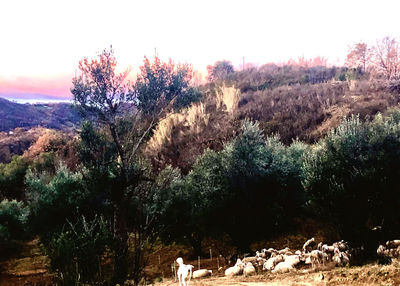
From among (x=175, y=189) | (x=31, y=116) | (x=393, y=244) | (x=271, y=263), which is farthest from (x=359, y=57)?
(x=31, y=116)

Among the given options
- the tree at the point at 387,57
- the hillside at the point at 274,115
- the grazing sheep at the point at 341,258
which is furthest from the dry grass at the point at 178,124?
the grazing sheep at the point at 341,258

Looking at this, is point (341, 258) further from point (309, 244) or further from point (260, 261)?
point (309, 244)

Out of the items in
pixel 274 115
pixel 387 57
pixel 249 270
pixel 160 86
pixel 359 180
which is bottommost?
pixel 249 270

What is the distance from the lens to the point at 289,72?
73.2 m

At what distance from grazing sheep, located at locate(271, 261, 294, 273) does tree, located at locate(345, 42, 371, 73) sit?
174 feet

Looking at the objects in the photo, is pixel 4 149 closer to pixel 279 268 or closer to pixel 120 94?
pixel 120 94

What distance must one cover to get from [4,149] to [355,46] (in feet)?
244

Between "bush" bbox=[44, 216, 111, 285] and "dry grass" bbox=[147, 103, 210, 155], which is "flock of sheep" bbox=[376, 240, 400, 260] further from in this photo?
"dry grass" bbox=[147, 103, 210, 155]

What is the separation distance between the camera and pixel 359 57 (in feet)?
197

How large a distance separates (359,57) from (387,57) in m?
10.0

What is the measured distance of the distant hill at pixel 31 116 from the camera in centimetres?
11888

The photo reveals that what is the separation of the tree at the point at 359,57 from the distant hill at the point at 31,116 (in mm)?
83555

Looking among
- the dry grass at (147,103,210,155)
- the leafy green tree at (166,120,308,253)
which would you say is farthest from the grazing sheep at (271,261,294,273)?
the dry grass at (147,103,210,155)

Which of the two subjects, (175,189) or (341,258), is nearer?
(341,258)
